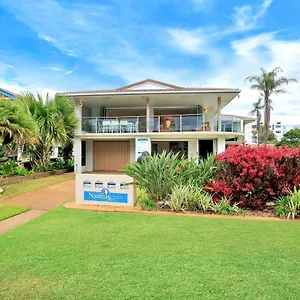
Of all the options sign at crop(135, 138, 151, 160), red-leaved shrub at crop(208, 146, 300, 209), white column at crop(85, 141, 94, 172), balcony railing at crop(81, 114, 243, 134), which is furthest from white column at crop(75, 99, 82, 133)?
red-leaved shrub at crop(208, 146, 300, 209)

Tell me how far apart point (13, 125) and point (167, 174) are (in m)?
6.42

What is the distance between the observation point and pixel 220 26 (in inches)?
579

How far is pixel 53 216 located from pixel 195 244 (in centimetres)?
367

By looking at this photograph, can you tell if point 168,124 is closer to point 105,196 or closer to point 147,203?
point 105,196

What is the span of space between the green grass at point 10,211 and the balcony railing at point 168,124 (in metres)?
12.5

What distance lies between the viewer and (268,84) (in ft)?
101

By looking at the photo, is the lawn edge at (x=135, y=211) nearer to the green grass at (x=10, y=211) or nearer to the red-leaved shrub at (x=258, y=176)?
the red-leaved shrub at (x=258, y=176)

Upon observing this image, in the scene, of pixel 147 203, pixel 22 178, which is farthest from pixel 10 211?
pixel 22 178

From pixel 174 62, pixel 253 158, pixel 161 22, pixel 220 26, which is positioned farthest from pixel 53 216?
pixel 174 62

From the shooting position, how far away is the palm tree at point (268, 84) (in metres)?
30.7

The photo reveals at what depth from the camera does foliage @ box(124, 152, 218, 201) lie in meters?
7.67

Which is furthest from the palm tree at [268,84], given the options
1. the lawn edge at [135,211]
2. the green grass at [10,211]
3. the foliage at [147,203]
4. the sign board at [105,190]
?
the green grass at [10,211]

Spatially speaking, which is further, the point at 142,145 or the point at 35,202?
the point at 142,145

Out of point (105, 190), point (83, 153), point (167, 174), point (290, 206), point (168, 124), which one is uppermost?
point (168, 124)
